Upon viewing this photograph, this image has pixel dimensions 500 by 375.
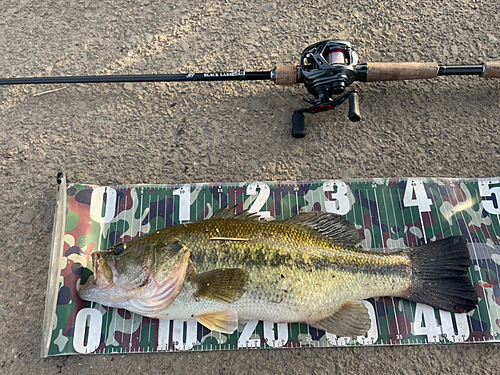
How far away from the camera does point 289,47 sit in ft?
10.8

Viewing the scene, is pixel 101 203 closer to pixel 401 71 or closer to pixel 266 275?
pixel 266 275

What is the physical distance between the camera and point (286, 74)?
2.79 m

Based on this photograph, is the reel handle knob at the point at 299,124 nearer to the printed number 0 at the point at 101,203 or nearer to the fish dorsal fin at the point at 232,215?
the fish dorsal fin at the point at 232,215

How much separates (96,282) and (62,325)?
58 cm

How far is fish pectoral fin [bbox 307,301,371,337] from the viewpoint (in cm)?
232

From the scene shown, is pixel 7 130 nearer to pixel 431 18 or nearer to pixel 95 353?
pixel 95 353

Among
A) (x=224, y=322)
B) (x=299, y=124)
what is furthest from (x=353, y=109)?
(x=224, y=322)

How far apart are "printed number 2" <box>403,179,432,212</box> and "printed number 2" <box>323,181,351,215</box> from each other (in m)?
0.50

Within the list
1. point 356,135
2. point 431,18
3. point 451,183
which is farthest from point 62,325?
point 431,18

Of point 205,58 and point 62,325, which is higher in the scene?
point 205,58

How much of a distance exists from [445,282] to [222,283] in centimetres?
163

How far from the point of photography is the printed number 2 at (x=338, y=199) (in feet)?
9.20

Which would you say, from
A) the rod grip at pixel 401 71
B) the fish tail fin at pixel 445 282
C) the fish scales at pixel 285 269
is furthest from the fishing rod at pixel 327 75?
the fish tail fin at pixel 445 282

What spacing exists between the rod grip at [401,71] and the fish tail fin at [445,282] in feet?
4.83
